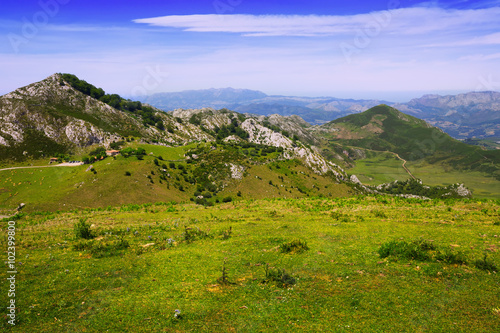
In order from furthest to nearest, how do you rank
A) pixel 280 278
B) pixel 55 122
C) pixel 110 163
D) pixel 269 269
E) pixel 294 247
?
pixel 55 122, pixel 110 163, pixel 294 247, pixel 269 269, pixel 280 278

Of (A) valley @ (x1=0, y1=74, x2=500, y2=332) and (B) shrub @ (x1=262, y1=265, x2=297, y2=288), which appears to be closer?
(A) valley @ (x1=0, y1=74, x2=500, y2=332)

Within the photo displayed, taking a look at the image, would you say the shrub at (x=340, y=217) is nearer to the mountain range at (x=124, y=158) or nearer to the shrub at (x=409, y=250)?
the shrub at (x=409, y=250)

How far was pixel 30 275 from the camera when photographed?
13.8m

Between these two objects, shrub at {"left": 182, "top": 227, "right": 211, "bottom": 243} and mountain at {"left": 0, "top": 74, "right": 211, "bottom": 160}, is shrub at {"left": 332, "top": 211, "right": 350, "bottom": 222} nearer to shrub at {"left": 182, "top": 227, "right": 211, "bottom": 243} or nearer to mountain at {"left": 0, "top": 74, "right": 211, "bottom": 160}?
shrub at {"left": 182, "top": 227, "right": 211, "bottom": 243}

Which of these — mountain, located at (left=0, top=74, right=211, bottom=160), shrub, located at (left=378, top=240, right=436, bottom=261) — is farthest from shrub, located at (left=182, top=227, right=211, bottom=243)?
mountain, located at (left=0, top=74, right=211, bottom=160)

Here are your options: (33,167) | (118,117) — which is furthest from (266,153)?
(33,167)

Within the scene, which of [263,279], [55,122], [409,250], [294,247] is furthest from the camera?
[55,122]

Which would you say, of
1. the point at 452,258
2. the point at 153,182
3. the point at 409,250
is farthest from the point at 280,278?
the point at 153,182

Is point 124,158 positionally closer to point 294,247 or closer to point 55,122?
point 55,122

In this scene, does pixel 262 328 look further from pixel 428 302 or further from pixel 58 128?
pixel 58 128

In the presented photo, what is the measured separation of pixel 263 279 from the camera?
1395 centimetres

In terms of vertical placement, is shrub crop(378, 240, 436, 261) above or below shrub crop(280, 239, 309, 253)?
above

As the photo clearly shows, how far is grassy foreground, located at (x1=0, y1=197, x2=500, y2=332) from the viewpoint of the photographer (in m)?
10.5

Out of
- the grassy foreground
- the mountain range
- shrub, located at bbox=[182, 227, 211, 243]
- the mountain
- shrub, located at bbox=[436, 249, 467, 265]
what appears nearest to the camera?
the grassy foreground
